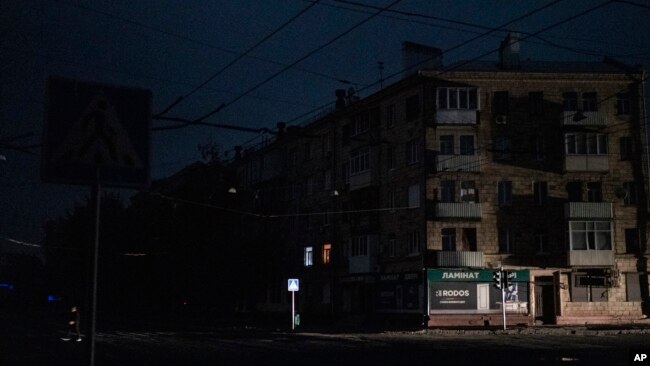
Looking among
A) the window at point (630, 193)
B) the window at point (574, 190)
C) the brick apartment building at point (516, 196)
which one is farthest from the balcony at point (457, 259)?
the window at point (630, 193)

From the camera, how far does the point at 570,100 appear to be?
44.2 meters

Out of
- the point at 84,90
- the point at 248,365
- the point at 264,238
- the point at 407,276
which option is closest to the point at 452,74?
the point at 407,276

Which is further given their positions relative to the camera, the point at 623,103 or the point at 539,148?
the point at 623,103

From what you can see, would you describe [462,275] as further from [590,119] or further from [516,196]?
[590,119]

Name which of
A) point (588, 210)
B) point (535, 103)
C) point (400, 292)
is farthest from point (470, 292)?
point (535, 103)

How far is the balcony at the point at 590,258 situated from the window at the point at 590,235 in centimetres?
35

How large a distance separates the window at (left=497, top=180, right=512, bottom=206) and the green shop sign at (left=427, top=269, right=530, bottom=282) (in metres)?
4.18

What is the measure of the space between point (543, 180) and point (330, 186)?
15661 mm

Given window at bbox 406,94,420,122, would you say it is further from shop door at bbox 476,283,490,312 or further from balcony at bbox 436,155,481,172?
shop door at bbox 476,283,490,312

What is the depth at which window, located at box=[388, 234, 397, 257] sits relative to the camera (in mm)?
45688

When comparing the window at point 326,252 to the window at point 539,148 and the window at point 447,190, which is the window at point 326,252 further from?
the window at point 539,148

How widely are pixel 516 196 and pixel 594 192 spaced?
4.93 metres

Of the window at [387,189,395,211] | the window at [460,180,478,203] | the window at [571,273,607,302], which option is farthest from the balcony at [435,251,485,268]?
the window at [571,273,607,302]

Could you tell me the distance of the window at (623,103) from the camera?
4441 centimetres
